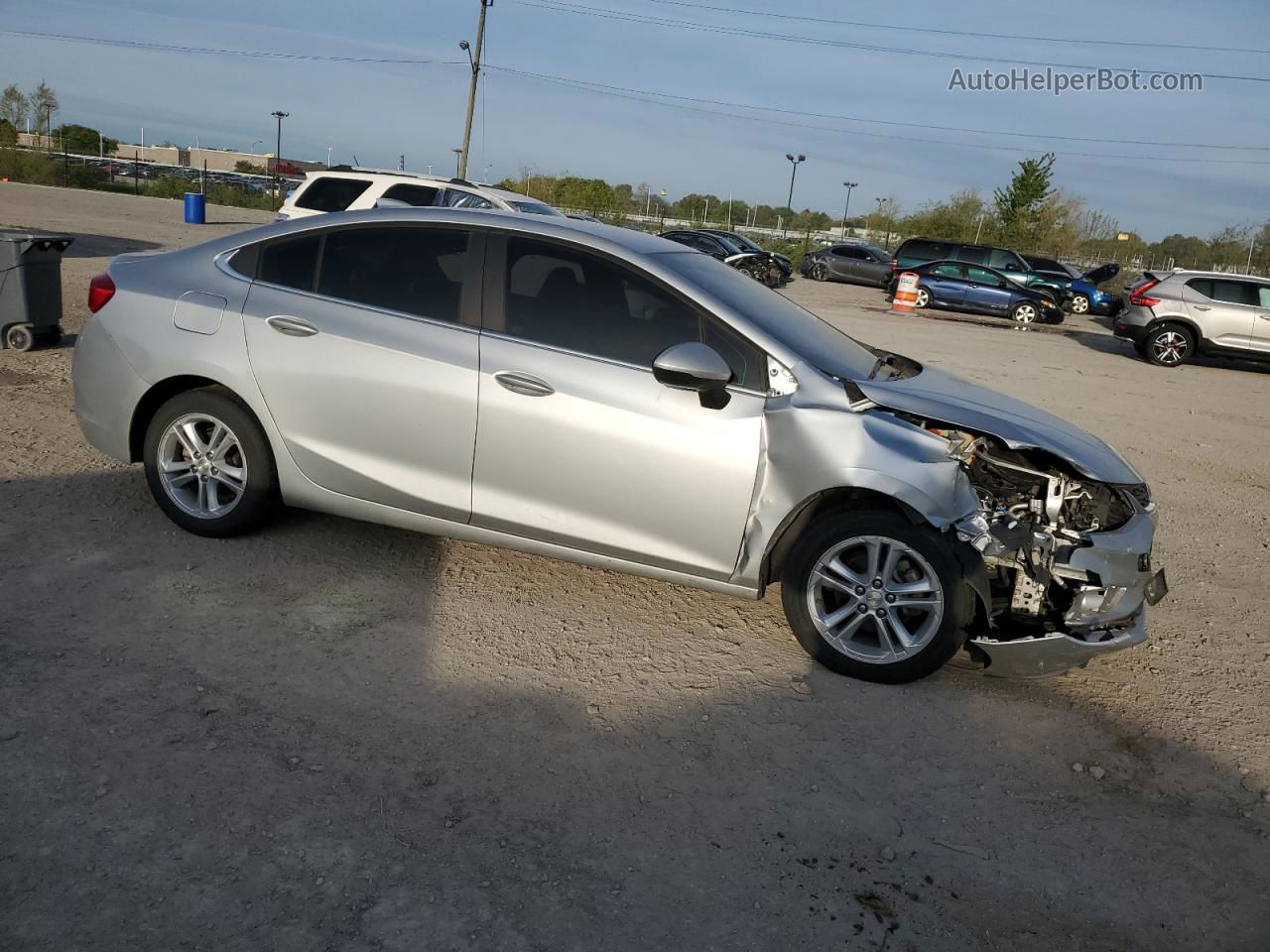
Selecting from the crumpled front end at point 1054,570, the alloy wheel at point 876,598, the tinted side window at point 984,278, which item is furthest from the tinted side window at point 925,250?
the alloy wheel at point 876,598

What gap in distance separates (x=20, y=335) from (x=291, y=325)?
222 inches

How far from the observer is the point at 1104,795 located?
382 cm

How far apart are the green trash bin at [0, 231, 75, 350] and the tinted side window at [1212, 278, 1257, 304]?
58.9 feet

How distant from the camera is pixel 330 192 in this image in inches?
601

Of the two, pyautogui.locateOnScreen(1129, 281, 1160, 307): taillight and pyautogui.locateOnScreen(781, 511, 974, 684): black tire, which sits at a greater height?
pyautogui.locateOnScreen(1129, 281, 1160, 307): taillight

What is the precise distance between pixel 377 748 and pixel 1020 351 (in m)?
17.5

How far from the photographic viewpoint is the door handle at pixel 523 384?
448 cm

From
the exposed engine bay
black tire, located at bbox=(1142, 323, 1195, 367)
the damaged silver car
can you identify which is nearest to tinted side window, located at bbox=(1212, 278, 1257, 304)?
black tire, located at bbox=(1142, 323, 1195, 367)

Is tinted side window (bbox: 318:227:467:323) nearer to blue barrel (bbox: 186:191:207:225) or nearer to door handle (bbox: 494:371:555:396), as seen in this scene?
door handle (bbox: 494:371:555:396)

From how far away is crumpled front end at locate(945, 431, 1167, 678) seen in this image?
14.1 ft

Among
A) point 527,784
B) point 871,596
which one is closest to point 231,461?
point 527,784

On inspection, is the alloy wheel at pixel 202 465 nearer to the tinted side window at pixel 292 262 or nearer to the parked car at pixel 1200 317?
the tinted side window at pixel 292 262

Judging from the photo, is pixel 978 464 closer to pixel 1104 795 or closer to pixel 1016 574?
pixel 1016 574

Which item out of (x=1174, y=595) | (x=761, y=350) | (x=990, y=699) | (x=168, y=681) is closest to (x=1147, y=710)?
(x=990, y=699)
